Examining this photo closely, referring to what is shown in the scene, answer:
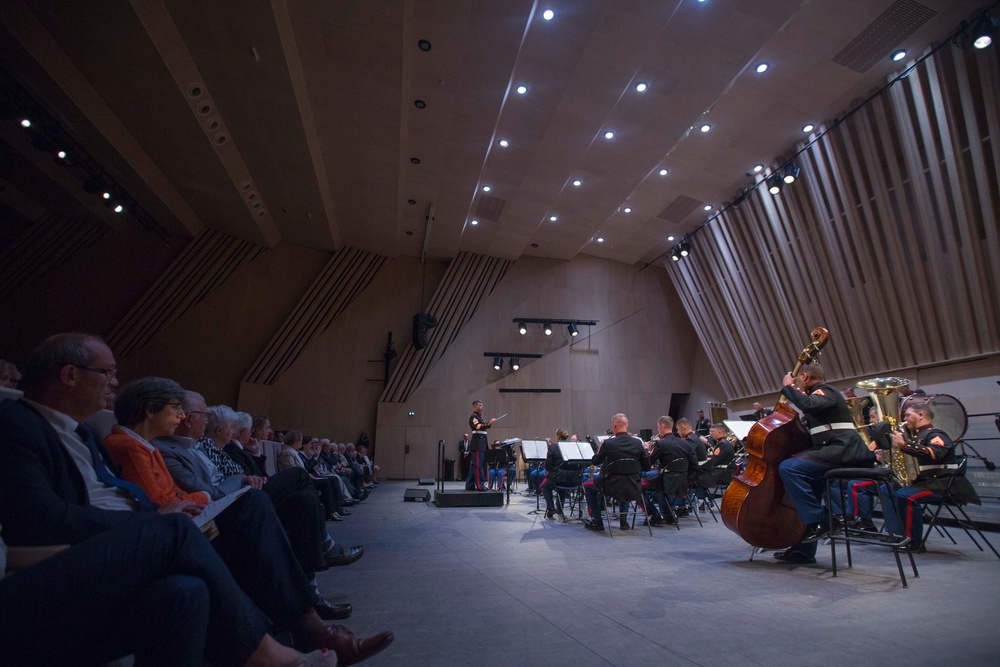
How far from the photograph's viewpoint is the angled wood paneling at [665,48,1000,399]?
7199 mm

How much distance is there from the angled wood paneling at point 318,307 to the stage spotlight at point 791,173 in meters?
9.81

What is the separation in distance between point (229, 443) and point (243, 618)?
226 centimetres

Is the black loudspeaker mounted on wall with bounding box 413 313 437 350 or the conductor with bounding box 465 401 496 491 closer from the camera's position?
the conductor with bounding box 465 401 496 491

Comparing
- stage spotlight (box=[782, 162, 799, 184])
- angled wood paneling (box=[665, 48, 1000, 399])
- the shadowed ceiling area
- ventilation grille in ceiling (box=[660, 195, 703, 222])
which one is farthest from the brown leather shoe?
ventilation grille in ceiling (box=[660, 195, 703, 222])

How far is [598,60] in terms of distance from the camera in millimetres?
7305

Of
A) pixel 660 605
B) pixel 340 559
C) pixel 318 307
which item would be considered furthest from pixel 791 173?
pixel 318 307

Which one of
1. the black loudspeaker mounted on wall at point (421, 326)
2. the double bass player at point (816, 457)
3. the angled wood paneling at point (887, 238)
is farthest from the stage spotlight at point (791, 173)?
the black loudspeaker mounted on wall at point (421, 326)

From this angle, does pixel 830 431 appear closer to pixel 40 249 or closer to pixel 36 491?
pixel 36 491

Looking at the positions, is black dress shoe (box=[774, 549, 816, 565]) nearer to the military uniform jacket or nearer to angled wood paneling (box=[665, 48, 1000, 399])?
the military uniform jacket

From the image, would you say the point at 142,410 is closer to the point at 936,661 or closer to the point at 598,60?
the point at 936,661

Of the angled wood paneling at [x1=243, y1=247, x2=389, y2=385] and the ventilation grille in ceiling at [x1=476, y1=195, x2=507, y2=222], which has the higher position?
the ventilation grille in ceiling at [x1=476, y1=195, x2=507, y2=222]

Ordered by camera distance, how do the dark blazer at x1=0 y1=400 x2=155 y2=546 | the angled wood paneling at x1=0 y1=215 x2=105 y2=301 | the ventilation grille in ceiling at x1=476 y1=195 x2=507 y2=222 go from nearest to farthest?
1. the dark blazer at x1=0 y1=400 x2=155 y2=546
2. the angled wood paneling at x1=0 y1=215 x2=105 y2=301
3. the ventilation grille in ceiling at x1=476 y1=195 x2=507 y2=222

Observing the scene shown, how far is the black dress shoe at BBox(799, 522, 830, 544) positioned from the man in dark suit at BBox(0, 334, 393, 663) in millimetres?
2732

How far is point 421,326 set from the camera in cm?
1272
